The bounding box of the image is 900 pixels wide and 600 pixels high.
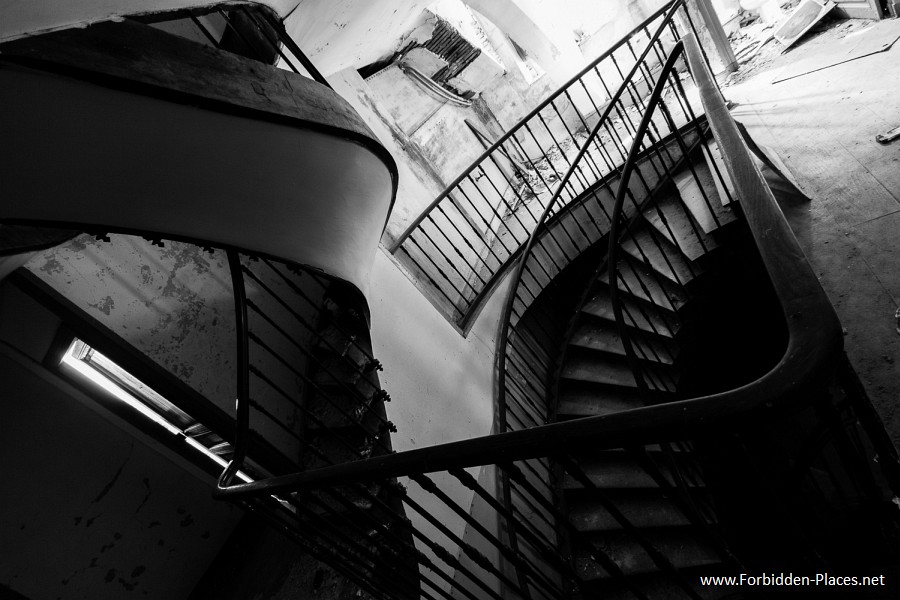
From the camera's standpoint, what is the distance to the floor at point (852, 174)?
2066 mm

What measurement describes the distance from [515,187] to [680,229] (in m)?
4.10

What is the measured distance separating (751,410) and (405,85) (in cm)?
645

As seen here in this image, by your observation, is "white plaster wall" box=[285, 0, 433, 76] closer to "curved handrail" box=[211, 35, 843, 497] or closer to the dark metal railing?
the dark metal railing

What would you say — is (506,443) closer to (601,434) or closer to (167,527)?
(601,434)

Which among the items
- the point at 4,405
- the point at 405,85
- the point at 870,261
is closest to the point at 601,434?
the point at 870,261

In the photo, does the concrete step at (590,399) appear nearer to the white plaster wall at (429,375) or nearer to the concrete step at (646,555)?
the white plaster wall at (429,375)

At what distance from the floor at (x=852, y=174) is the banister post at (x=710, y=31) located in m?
1.64

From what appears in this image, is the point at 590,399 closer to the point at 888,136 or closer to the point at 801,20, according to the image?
the point at 888,136

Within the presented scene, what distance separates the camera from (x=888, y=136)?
115 inches

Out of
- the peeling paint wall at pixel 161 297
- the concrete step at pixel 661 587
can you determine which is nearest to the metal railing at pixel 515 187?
the peeling paint wall at pixel 161 297

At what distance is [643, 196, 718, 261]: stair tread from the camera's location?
3194mm

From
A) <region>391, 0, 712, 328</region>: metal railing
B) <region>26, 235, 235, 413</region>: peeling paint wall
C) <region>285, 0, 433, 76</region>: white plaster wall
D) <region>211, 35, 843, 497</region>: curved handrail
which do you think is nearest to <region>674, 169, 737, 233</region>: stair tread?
<region>391, 0, 712, 328</region>: metal railing

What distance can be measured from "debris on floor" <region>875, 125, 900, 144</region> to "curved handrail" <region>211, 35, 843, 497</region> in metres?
2.29

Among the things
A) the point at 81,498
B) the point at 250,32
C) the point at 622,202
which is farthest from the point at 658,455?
the point at 81,498
